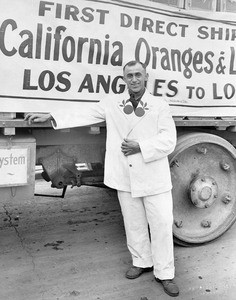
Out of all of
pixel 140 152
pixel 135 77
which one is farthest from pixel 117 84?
pixel 140 152

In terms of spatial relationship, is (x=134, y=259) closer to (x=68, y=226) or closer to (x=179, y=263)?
(x=179, y=263)

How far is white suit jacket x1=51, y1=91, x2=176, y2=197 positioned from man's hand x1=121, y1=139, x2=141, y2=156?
4 cm

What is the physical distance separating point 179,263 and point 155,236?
634 millimetres

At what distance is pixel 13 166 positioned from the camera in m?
2.99

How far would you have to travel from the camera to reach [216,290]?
314 cm

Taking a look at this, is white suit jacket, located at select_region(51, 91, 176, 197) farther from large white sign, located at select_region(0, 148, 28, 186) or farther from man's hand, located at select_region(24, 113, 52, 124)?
large white sign, located at select_region(0, 148, 28, 186)

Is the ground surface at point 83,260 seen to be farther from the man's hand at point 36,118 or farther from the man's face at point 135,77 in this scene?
the man's face at point 135,77

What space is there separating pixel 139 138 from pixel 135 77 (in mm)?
459

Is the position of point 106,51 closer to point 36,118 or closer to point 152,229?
point 36,118

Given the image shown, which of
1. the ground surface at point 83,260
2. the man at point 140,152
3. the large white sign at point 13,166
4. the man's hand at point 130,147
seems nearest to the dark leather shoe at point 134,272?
the ground surface at point 83,260

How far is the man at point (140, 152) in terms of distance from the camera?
2.97 meters

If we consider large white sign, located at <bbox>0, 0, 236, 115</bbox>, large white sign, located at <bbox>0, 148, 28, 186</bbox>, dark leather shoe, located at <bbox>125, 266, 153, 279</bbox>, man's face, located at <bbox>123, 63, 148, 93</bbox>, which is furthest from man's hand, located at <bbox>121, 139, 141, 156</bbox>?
dark leather shoe, located at <bbox>125, 266, 153, 279</bbox>

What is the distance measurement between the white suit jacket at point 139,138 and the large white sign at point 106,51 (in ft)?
0.80

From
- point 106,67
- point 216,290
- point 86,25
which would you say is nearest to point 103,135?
point 106,67
